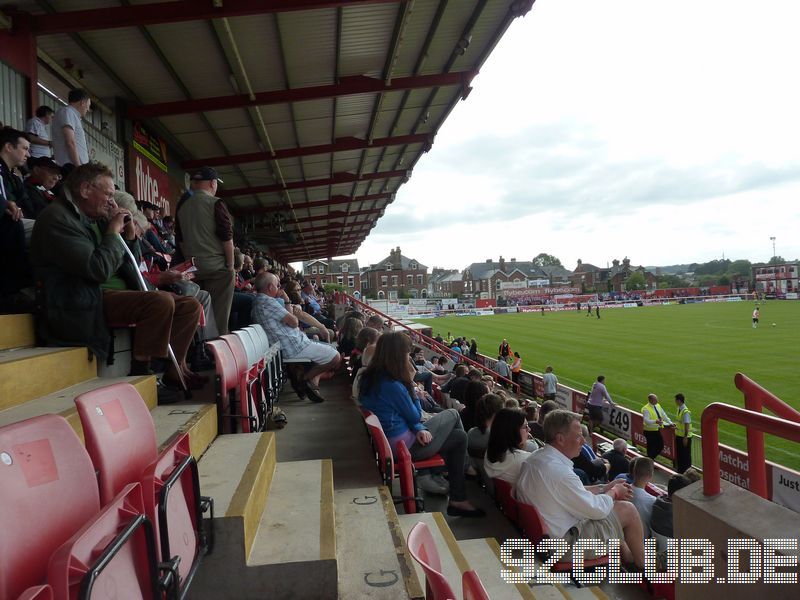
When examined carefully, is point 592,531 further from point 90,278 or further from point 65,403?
point 90,278

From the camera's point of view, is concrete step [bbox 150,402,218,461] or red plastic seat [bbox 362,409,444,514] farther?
red plastic seat [bbox 362,409,444,514]

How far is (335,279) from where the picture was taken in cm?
9000

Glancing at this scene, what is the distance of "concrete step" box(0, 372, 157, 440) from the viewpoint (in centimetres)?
225

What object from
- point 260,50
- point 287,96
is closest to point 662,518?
point 260,50

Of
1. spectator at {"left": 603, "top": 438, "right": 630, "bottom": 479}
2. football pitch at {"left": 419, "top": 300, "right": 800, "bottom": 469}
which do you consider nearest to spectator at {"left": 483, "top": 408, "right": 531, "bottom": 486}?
spectator at {"left": 603, "top": 438, "right": 630, "bottom": 479}

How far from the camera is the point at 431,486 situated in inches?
179

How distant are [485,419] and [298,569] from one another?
9.96 ft

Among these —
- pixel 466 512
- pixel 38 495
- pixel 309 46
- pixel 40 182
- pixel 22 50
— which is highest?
pixel 309 46

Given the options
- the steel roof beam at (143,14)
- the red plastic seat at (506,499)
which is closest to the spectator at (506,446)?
the red plastic seat at (506,499)

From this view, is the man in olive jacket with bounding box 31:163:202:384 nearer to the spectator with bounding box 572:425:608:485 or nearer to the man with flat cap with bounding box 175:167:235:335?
the man with flat cap with bounding box 175:167:235:335

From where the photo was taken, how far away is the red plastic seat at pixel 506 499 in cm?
400

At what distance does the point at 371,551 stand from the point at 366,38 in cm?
754

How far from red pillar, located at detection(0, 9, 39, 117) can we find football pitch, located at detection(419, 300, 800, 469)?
1299cm

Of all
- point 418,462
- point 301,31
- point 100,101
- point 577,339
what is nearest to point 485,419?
point 418,462
